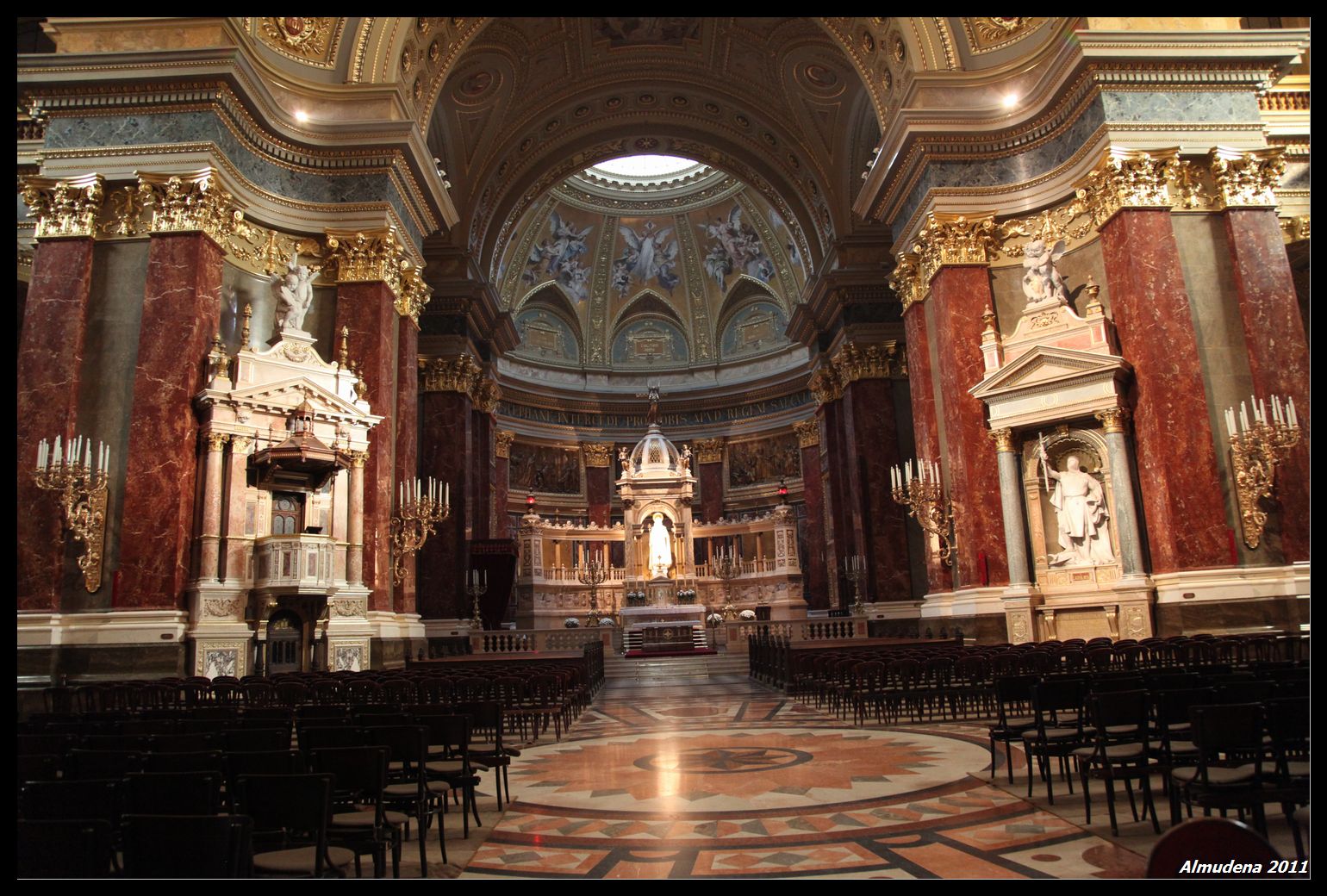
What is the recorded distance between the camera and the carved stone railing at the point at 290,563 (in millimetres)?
13727

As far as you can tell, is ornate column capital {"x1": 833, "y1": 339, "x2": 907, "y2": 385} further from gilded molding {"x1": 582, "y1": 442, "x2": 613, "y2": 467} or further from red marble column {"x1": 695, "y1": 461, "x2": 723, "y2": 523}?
gilded molding {"x1": 582, "y1": 442, "x2": 613, "y2": 467}

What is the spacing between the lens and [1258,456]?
1330 cm

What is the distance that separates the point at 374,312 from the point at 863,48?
13083mm

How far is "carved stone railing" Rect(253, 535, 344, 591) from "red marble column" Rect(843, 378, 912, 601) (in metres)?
14.4

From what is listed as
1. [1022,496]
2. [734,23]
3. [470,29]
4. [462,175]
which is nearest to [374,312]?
[470,29]

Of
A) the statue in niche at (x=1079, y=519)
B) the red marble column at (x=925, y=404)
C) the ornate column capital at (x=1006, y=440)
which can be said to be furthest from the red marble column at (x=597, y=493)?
the statue in niche at (x=1079, y=519)

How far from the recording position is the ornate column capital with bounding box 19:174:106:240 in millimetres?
13867

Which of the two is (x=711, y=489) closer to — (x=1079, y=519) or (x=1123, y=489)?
(x=1079, y=519)

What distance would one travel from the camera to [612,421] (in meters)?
39.3

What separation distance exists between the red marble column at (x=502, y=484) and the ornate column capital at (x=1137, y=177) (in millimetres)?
23186

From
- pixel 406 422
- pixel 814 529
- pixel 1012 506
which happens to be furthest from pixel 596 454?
pixel 1012 506

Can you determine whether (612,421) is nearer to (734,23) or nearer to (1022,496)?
(734,23)

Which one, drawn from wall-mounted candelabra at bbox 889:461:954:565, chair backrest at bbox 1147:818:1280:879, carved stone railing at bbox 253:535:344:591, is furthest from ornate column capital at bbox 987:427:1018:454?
chair backrest at bbox 1147:818:1280:879

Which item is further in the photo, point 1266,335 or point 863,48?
point 863,48
